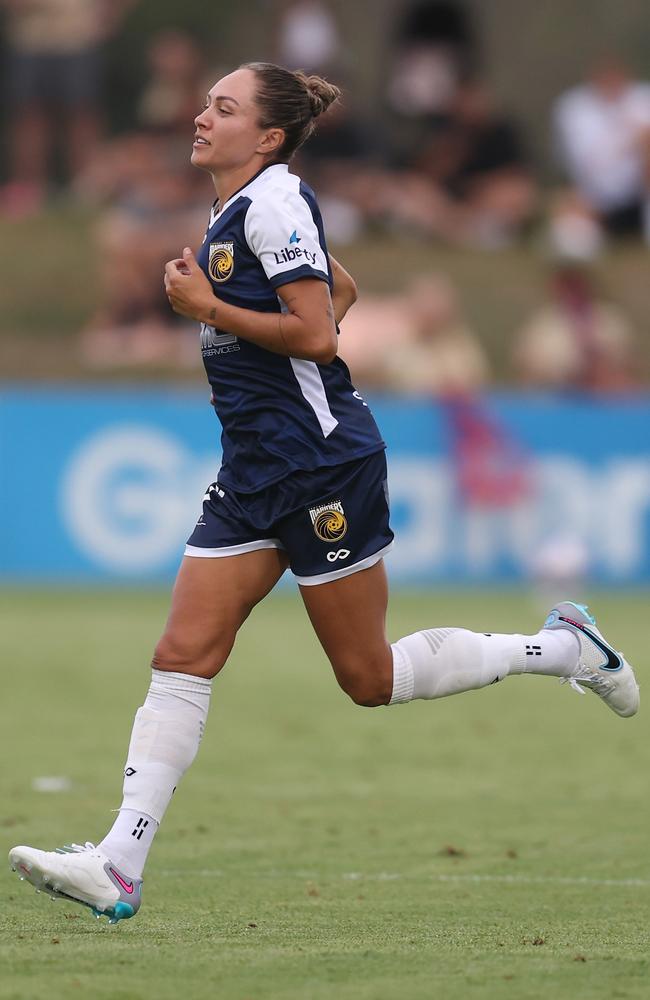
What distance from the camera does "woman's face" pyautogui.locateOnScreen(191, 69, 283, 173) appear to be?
5.21 meters

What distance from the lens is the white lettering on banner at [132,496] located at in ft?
49.4

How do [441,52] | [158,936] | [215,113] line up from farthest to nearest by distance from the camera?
[441,52], [215,113], [158,936]

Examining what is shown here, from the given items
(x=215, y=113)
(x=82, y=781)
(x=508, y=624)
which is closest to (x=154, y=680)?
(x=215, y=113)

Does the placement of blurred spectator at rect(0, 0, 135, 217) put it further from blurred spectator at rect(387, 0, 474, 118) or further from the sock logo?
the sock logo

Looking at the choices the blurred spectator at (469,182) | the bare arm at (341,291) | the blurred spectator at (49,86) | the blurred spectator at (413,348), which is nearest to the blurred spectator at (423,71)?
the blurred spectator at (469,182)

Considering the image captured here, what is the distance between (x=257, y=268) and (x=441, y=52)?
14.7 m

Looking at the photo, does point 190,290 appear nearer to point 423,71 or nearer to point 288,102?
point 288,102

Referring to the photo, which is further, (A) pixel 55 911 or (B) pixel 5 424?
(B) pixel 5 424

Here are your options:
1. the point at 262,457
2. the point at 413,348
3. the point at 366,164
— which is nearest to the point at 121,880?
the point at 262,457

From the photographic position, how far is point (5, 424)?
1517cm

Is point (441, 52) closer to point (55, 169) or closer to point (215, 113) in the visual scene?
point (55, 169)

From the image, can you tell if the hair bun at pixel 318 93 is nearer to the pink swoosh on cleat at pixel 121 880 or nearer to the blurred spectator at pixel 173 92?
the pink swoosh on cleat at pixel 121 880

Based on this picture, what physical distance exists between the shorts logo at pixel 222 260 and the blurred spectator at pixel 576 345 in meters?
11.7

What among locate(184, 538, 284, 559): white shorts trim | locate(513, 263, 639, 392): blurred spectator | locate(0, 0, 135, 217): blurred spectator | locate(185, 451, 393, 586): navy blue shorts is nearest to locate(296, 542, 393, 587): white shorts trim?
locate(185, 451, 393, 586): navy blue shorts
